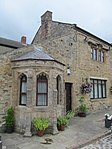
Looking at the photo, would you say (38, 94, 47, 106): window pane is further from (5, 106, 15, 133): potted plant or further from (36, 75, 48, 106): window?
(5, 106, 15, 133): potted plant

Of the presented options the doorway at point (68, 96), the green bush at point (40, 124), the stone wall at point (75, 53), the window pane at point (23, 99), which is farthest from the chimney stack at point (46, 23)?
the green bush at point (40, 124)

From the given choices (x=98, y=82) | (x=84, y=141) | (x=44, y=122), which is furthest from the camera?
(x=98, y=82)

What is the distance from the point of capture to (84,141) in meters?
8.46

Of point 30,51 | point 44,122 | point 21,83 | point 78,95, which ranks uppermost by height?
point 30,51

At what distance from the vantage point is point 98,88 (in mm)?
18297

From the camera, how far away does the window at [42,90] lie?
10.2m

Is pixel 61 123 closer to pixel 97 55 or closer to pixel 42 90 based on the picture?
pixel 42 90

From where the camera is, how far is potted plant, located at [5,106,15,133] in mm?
9820

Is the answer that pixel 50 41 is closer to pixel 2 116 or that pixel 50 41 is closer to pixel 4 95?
pixel 4 95

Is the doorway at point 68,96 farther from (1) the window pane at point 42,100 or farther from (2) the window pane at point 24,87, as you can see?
(2) the window pane at point 24,87

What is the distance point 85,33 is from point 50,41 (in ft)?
12.9

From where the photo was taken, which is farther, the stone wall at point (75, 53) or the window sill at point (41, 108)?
the stone wall at point (75, 53)

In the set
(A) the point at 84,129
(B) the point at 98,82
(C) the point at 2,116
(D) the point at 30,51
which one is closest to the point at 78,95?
(B) the point at 98,82

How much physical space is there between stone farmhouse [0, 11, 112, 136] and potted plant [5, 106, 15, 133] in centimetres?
26
